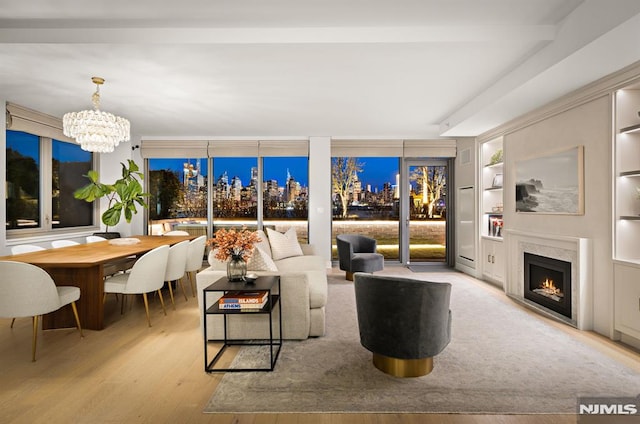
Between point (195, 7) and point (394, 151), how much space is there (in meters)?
4.94

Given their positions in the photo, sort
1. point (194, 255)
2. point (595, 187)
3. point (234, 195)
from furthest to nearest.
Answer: point (234, 195)
point (194, 255)
point (595, 187)

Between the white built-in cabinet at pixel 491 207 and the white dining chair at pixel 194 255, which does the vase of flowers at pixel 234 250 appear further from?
the white built-in cabinet at pixel 491 207

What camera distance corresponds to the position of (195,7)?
244 centimetres

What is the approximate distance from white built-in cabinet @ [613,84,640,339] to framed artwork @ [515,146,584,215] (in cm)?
39

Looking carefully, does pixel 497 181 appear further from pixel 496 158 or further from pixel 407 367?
pixel 407 367

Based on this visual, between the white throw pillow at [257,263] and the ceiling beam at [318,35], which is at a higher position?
the ceiling beam at [318,35]

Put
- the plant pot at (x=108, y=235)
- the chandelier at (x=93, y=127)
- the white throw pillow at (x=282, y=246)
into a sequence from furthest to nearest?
the plant pot at (x=108, y=235)
the white throw pillow at (x=282, y=246)
the chandelier at (x=93, y=127)

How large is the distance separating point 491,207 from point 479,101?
212 centimetres

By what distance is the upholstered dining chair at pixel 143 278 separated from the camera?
343 cm

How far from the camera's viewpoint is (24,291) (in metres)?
2.77

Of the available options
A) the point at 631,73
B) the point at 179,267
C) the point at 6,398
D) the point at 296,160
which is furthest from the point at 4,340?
the point at 631,73

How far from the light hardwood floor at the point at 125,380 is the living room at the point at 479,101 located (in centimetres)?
3

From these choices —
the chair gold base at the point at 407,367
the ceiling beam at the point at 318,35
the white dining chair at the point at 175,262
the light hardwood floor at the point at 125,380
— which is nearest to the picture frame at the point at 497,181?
the light hardwood floor at the point at 125,380

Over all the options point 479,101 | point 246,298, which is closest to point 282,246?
point 246,298
